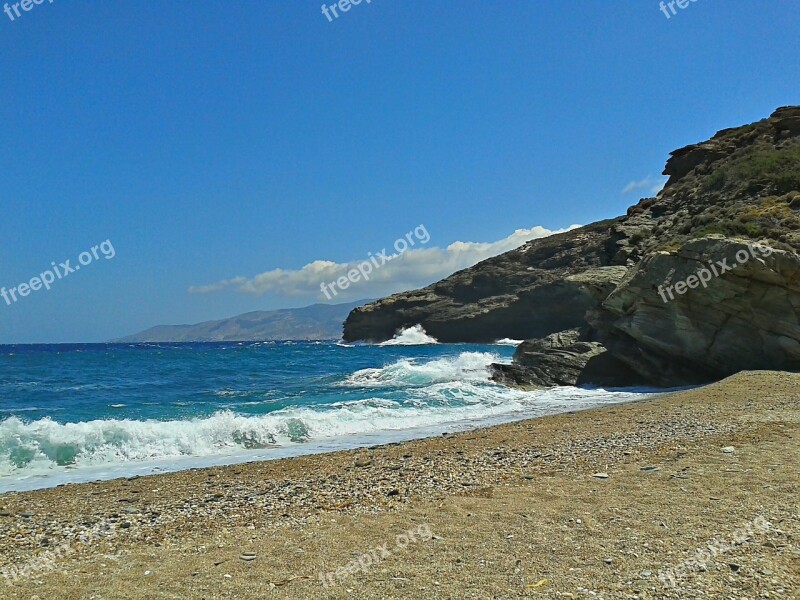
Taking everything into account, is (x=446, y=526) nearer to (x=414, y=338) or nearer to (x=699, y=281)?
(x=699, y=281)

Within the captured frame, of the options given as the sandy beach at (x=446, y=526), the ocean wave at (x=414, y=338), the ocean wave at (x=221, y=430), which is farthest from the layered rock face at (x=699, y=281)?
the ocean wave at (x=414, y=338)

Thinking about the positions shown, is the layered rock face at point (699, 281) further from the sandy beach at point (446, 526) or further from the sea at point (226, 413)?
the sandy beach at point (446, 526)

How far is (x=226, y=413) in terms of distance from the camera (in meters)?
20.3

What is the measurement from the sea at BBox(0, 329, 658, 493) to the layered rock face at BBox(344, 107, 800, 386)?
2.64 m

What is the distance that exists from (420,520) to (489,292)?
10080 centimetres

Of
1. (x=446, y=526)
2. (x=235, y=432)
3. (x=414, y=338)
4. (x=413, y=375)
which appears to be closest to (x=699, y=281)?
(x=413, y=375)

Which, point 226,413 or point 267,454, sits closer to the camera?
point 267,454

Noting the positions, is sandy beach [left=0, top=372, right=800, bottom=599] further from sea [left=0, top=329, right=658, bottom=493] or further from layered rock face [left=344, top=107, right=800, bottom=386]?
layered rock face [left=344, top=107, right=800, bottom=386]

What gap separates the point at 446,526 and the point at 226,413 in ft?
48.6

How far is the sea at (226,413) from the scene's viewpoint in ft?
49.1

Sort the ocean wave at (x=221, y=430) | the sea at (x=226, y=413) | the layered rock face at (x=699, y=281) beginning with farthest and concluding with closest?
1. the layered rock face at (x=699, y=281)
2. the ocean wave at (x=221, y=430)
3. the sea at (x=226, y=413)

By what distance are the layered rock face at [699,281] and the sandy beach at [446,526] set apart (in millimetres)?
11341

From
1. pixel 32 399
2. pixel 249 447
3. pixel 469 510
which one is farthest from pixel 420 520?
pixel 32 399

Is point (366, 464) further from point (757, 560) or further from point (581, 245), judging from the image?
point (581, 245)
